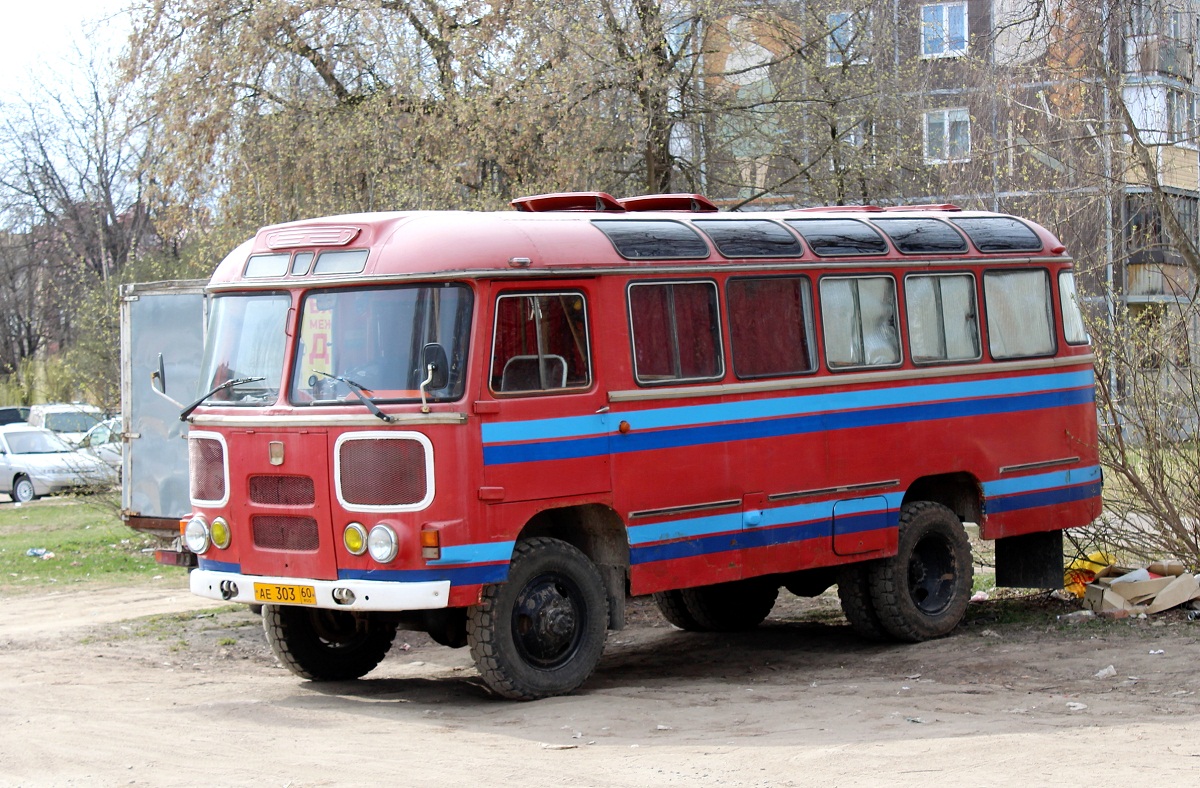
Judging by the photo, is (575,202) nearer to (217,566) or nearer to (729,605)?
(217,566)

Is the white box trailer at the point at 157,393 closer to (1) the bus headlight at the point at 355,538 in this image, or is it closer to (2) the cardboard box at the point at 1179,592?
(1) the bus headlight at the point at 355,538

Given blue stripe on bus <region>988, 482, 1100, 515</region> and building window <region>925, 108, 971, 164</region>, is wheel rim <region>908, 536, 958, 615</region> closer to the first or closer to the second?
blue stripe on bus <region>988, 482, 1100, 515</region>

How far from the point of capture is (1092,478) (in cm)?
1288

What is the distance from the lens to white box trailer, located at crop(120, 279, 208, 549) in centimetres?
1302

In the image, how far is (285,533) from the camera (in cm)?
950

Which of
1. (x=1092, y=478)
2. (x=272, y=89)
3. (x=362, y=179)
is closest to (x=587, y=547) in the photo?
(x=1092, y=478)

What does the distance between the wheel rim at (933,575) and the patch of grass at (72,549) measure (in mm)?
9491

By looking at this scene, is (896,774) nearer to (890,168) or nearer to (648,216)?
(648,216)

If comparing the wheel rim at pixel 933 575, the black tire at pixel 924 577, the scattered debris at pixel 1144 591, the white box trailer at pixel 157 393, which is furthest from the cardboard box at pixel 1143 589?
the white box trailer at pixel 157 393

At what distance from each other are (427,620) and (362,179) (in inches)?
383

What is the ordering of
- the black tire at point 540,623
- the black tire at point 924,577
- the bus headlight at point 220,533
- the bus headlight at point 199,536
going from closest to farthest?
the black tire at point 540,623, the bus headlight at point 220,533, the bus headlight at point 199,536, the black tire at point 924,577

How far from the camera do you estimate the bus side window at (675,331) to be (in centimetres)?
991

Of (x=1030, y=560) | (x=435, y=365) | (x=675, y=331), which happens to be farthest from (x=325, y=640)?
(x=1030, y=560)

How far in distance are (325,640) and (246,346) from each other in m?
2.10
